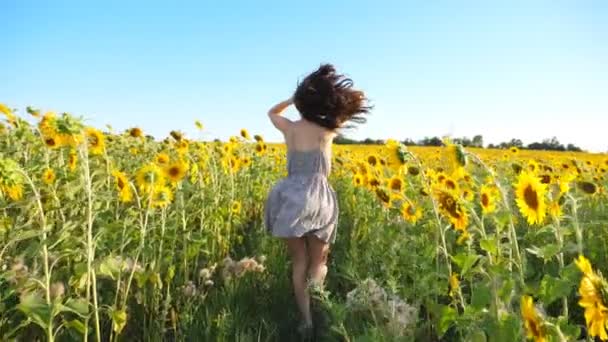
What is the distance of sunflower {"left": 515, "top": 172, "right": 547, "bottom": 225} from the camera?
2.53m

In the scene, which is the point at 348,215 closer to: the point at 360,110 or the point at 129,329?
the point at 360,110

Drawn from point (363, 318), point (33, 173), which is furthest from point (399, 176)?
point (33, 173)

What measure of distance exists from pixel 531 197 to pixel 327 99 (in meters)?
1.38

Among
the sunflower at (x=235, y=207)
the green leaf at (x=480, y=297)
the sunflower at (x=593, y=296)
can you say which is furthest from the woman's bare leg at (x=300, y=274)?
the sunflower at (x=593, y=296)

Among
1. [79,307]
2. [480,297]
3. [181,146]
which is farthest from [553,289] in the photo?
[181,146]

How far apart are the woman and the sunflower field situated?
0.22m

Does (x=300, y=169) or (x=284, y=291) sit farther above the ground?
(x=300, y=169)

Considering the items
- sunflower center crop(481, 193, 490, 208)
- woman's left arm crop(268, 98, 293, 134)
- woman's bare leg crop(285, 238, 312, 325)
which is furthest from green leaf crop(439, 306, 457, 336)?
woman's left arm crop(268, 98, 293, 134)

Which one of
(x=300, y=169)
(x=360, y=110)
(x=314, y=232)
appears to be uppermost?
(x=360, y=110)

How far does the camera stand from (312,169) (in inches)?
143

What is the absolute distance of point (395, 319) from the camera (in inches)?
102

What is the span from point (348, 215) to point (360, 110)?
254cm

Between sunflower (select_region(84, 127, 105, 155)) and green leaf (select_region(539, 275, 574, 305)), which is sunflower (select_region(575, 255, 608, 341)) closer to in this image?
green leaf (select_region(539, 275, 574, 305))

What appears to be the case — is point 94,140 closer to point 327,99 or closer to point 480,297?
point 327,99
